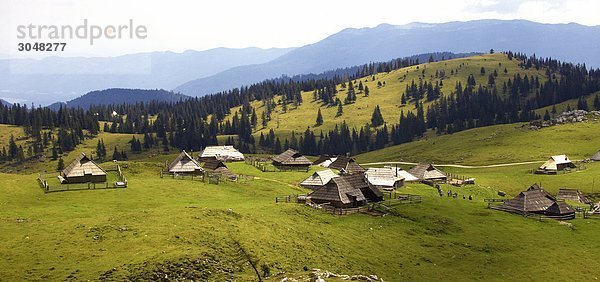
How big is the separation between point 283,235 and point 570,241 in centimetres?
3928

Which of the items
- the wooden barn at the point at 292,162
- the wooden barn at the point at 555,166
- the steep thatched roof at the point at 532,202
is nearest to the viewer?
the steep thatched roof at the point at 532,202

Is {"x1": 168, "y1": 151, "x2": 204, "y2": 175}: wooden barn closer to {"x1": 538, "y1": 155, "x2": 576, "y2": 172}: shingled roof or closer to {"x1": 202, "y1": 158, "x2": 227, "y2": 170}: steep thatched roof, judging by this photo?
{"x1": 202, "y1": 158, "x2": 227, "y2": 170}: steep thatched roof

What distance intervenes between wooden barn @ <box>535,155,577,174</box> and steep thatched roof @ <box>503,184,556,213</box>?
162 feet

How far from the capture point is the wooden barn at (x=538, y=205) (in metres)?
75.6

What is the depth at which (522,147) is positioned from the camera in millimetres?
161125

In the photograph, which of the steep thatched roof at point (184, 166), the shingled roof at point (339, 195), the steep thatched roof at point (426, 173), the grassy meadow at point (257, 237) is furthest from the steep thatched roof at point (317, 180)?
the steep thatched roof at point (426, 173)

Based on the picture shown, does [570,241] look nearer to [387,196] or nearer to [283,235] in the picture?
[387,196]

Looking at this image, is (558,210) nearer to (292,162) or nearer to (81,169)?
(292,162)

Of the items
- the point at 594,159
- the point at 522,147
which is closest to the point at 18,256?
the point at 594,159

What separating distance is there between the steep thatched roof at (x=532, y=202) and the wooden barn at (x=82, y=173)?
67.0m

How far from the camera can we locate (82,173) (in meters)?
76.6

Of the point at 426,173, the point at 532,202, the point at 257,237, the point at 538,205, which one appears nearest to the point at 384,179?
the point at 426,173

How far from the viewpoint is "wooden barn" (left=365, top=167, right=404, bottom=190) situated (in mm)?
94500

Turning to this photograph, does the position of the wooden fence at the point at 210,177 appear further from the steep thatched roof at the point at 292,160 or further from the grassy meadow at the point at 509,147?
the grassy meadow at the point at 509,147
